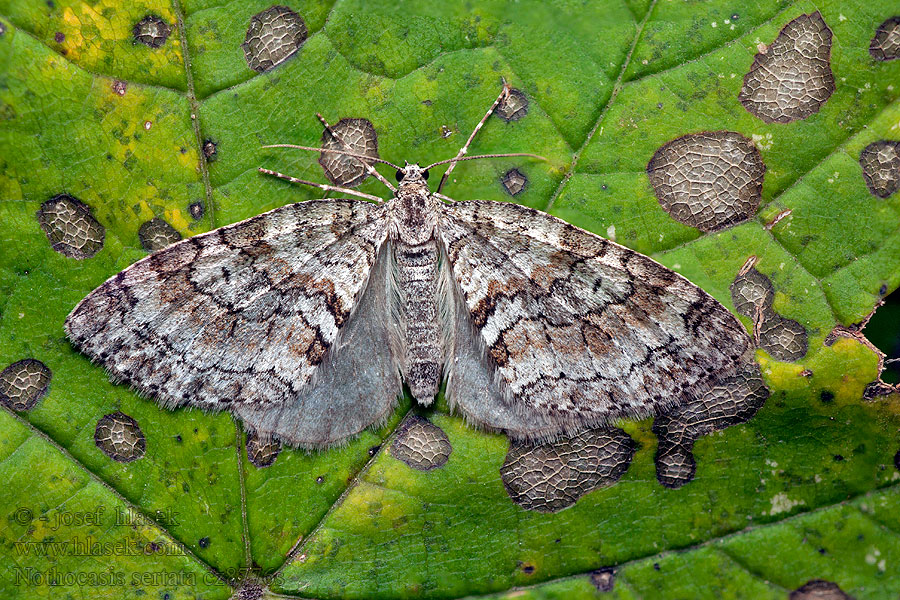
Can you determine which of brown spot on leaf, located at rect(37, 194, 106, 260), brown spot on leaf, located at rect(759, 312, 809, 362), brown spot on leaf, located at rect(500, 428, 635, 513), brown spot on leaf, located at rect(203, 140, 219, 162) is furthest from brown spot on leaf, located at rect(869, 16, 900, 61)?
brown spot on leaf, located at rect(37, 194, 106, 260)

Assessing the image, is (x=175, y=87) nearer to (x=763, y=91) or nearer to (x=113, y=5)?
→ (x=113, y=5)

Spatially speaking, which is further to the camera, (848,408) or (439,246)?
(439,246)

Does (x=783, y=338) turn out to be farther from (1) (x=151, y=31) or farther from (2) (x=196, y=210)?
(1) (x=151, y=31)

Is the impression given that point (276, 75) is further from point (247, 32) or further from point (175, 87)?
point (175, 87)

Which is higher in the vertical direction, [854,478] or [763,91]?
[763,91]

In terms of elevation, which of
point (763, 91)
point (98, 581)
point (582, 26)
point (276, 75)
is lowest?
point (98, 581)

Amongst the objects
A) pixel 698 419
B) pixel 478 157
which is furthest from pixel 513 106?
pixel 698 419

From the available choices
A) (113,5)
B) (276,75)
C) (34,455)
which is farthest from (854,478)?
(113,5)
